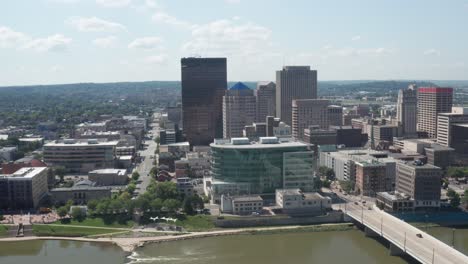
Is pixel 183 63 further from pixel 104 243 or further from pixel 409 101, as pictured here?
pixel 104 243

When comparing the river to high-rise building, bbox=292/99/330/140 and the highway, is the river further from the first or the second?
high-rise building, bbox=292/99/330/140

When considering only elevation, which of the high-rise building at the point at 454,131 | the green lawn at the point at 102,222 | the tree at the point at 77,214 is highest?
the high-rise building at the point at 454,131

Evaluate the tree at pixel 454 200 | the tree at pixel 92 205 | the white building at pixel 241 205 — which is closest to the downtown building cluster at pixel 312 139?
the tree at pixel 454 200

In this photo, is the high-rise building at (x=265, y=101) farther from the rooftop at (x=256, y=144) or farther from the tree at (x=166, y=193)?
the tree at (x=166, y=193)

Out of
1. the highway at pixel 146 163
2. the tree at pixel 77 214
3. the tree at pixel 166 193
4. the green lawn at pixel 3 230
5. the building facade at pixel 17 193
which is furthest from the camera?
the highway at pixel 146 163

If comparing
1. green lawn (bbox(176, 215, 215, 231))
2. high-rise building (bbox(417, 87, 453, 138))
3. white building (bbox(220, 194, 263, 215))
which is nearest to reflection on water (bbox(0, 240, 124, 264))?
green lawn (bbox(176, 215, 215, 231))

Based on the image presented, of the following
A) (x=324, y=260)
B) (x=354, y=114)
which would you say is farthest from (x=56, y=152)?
(x=354, y=114)
